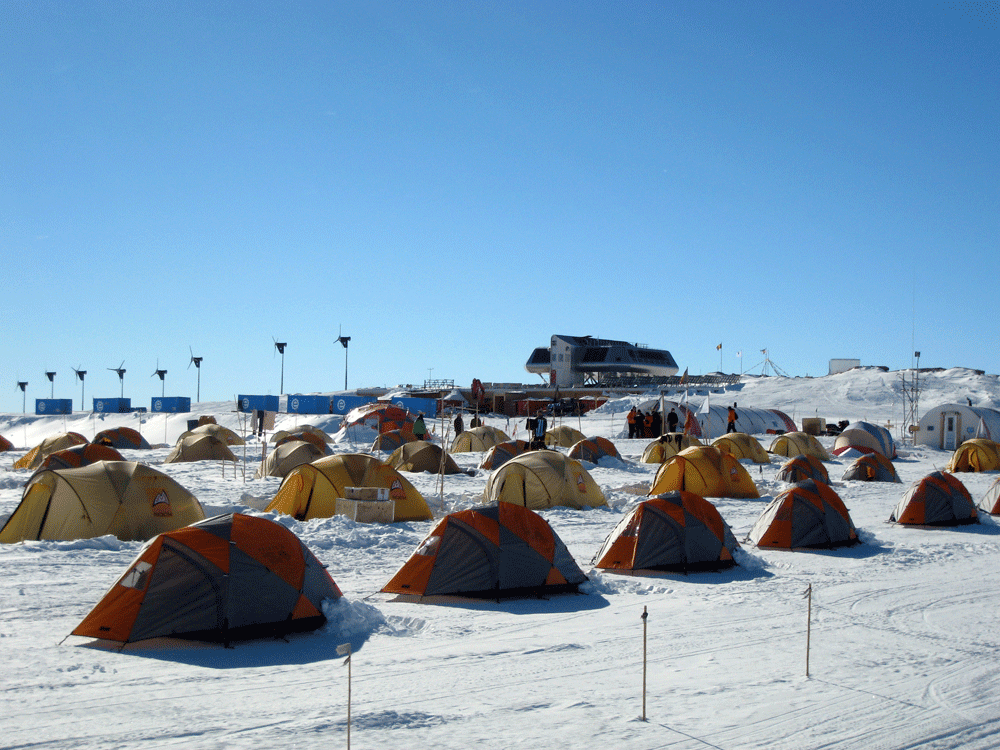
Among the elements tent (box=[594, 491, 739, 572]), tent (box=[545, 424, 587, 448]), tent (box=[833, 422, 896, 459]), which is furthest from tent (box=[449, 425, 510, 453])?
tent (box=[594, 491, 739, 572])

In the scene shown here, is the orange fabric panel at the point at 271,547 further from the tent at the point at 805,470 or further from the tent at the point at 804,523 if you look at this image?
the tent at the point at 805,470

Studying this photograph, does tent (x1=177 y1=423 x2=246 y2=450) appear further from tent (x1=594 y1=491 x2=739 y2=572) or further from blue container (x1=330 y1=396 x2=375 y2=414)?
tent (x1=594 y1=491 x2=739 y2=572)

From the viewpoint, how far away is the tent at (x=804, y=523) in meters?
15.6

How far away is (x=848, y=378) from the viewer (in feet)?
229

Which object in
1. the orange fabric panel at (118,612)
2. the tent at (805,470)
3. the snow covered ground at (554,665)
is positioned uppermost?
the tent at (805,470)

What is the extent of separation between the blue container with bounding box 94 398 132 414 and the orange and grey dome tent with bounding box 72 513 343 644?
6530 centimetres

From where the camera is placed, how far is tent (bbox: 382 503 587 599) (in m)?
11.3

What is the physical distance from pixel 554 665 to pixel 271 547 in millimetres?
3328

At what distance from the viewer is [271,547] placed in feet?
31.1

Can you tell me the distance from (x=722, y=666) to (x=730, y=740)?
2.02 m

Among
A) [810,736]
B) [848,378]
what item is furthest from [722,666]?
[848,378]

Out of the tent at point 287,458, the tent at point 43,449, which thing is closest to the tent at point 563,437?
the tent at point 287,458

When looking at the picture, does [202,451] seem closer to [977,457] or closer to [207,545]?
[207,545]

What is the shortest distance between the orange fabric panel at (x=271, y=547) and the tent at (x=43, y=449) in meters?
23.5
